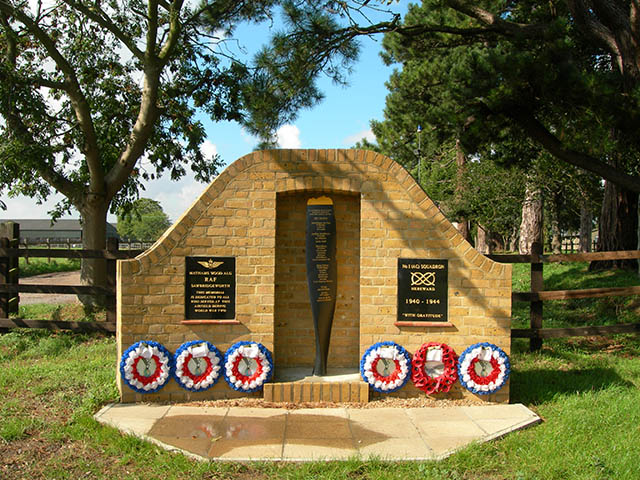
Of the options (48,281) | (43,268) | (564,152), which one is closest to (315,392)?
(564,152)

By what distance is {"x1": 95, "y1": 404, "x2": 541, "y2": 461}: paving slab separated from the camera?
4566 millimetres

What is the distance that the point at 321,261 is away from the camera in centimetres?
616

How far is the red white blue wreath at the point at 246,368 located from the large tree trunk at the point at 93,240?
6096 millimetres

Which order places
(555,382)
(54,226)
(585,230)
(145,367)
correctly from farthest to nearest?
(54,226) < (585,230) < (555,382) < (145,367)

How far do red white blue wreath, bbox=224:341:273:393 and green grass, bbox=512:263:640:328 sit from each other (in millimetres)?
6015

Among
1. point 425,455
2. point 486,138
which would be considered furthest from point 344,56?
point 425,455

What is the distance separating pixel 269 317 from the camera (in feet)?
19.7

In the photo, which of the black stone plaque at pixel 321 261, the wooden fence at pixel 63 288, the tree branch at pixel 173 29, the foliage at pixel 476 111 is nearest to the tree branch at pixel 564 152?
the foliage at pixel 476 111

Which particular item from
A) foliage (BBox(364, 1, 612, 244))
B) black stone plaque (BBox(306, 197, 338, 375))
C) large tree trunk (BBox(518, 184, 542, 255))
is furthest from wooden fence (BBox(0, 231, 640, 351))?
large tree trunk (BBox(518, 184, 542, 255))

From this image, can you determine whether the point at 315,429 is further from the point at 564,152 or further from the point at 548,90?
the point at 564,152

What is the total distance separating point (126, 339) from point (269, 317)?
5.14ft

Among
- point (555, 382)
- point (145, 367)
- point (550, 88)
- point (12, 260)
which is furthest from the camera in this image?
point (12, 260)

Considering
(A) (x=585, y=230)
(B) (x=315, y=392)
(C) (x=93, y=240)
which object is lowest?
(B) (x=315, y=392)

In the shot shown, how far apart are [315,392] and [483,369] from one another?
1891mm
